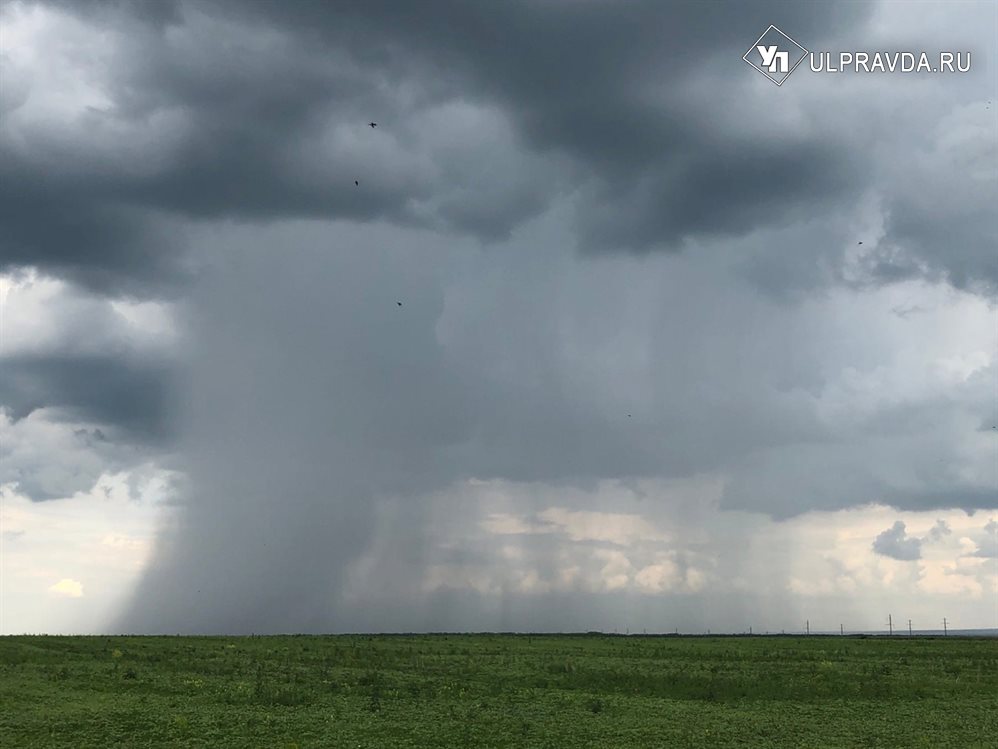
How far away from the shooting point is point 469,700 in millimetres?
56062

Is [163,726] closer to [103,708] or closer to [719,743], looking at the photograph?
[103,708]

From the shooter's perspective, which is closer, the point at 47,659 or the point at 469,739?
the point at 469,739

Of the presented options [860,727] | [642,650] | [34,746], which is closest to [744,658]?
[642,650]

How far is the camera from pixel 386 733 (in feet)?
151

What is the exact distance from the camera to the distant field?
150 ft

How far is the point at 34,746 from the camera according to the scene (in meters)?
41.9

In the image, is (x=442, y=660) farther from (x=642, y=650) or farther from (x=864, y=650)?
(x=864, y=650)

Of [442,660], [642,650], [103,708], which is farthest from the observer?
[642,650]

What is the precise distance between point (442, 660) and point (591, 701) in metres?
27.3

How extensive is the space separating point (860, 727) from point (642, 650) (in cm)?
5180

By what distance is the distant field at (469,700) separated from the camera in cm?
4566

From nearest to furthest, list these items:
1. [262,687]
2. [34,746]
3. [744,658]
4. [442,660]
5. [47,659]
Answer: [34,746], [262,687], [47,659], [442,660], [744,658]

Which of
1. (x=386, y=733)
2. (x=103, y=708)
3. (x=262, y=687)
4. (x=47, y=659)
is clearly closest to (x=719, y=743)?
(x=386, y=733)

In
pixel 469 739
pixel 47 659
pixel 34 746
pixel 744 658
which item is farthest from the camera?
pixel 744 658
